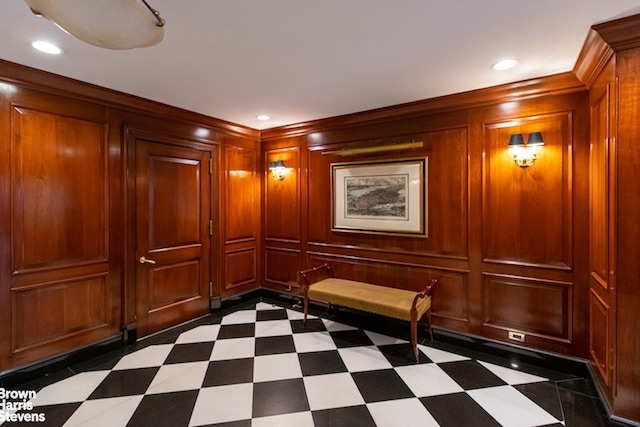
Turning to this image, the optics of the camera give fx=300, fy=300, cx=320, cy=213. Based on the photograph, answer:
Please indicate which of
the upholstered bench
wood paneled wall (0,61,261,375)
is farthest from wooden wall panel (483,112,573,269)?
wood paneled wall (0,61,261,375)

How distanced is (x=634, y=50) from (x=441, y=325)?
2.57m

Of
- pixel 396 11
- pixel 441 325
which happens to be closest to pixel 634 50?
pixel 396 11

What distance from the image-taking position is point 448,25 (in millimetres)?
1782

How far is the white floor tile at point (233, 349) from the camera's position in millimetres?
2795

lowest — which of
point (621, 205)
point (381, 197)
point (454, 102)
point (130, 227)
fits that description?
point (130, 227)

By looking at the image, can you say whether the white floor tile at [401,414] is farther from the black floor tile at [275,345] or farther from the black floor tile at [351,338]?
the black floor tile at [275,345]

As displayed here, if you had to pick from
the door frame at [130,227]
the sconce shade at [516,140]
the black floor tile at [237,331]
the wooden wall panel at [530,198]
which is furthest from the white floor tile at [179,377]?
the sconce shade at [516,140]

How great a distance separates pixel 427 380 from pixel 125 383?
239 centimetres

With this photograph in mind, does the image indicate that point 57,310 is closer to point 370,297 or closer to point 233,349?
point 233,349

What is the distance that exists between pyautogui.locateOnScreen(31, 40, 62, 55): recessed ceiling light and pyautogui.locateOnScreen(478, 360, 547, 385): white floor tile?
4.09 m

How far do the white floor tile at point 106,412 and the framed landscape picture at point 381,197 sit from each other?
2.56 meters

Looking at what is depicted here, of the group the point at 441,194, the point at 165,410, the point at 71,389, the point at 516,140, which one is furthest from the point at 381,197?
the point at 71,389

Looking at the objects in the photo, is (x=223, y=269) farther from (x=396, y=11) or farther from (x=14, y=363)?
(x=396, y=11)

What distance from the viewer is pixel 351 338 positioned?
3168 mm
